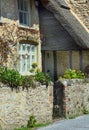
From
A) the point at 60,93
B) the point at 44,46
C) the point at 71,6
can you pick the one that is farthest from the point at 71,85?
the point at 71,6

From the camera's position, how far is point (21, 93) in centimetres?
1631

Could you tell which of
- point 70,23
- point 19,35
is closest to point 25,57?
point 19,35

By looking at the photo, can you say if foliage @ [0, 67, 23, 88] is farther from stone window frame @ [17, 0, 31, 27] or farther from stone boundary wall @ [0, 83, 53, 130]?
stone window frame @ [17, 0, 31, 27]

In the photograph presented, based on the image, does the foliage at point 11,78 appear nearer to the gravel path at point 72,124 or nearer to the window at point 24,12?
the gravel path at point 72,124

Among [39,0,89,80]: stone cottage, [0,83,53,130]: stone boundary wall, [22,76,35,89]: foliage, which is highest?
[39,0,89,80]: stone cottage

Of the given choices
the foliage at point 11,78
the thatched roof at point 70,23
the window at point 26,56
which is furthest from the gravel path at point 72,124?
the thatched roof at point 70,23

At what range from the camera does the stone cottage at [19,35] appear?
24062 mm

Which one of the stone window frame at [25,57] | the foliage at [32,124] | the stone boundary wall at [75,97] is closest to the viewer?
the foliage at [32,124]

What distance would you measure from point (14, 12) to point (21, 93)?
983 cm

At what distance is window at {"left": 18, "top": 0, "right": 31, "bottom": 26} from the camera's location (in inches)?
1039

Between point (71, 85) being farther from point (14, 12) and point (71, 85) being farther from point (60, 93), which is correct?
point (14, 12)

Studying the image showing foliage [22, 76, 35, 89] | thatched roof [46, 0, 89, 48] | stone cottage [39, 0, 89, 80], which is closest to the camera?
foliage [22, 76, 35, 89]

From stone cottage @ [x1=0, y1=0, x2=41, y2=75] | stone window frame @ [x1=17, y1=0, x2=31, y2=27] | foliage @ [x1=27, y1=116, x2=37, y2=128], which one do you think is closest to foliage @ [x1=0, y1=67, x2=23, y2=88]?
foliage @ [x1=27, y1=116, x2=37, y2=128]

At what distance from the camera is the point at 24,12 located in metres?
26.9
